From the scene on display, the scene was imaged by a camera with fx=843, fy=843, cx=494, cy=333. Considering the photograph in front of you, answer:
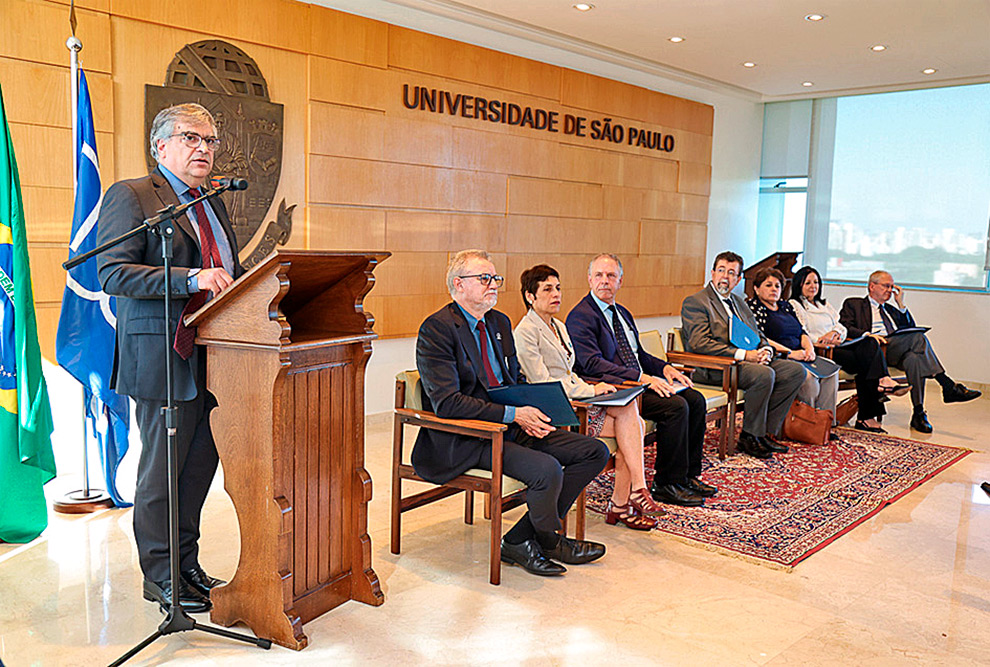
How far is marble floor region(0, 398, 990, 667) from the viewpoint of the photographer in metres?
2.90

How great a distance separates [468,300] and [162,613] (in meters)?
1.72

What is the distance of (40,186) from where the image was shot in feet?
14.7

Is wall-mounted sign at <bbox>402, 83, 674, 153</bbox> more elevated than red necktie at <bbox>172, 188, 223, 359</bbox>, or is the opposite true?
wall-mounted sign at <bbox>402, 83, 674, 153</bbox>

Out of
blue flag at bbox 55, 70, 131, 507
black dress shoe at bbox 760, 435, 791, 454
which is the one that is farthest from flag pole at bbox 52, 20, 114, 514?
black dress shoe at bbox 760, 435, 791, 454

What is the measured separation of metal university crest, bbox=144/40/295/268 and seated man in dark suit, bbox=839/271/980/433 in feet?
14.9

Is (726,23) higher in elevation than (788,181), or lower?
higher

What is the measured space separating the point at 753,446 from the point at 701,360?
0.69 m

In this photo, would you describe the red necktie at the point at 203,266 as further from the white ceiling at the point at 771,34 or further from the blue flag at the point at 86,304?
the white ceiling at the point at 771,34

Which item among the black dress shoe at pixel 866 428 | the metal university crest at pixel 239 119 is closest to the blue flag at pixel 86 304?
the metal university crest at pixel 239 119

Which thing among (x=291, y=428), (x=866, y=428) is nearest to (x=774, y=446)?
(x=866, y=428)

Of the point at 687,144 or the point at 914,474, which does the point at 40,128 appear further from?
the point at 687,144

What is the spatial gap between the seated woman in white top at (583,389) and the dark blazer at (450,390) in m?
0.51

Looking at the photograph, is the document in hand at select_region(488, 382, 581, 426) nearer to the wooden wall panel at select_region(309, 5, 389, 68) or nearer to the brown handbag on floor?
the brown handbag on floor

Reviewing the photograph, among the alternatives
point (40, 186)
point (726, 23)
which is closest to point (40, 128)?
point (40, 186)
